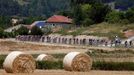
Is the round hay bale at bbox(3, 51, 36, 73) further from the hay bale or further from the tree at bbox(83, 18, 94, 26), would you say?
the tree at bbox(83, 18, 94, 26)

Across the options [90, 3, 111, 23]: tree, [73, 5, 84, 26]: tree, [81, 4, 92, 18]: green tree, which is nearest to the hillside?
[90, 3, 111, 23]: tree

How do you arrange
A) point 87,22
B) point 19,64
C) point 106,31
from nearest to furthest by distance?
point 19,64
point 106,31
point 87,22

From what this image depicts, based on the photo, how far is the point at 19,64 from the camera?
2761 centimetres

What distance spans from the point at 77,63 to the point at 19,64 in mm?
3635

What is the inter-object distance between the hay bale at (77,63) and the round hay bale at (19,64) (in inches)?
95.1

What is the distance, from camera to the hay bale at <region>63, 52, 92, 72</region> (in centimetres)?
2939

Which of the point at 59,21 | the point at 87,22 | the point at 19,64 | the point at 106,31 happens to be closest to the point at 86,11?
the point at 87,22

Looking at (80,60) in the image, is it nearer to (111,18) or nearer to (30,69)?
(30,69)

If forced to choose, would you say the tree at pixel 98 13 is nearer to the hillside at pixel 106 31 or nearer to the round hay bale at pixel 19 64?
the hillside at pixel 106 31

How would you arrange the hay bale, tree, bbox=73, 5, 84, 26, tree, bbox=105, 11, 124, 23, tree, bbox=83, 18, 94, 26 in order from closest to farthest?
the hay bale
tree, bbox=105, 11, 124, 23
tree, bbox=83, 18, 94, 26
tree, bbox=73, 5, 84, 26

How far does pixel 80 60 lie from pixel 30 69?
3.67 m

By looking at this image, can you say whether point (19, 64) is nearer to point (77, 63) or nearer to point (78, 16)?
point (77, 63)

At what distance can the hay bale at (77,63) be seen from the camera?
2939 cm

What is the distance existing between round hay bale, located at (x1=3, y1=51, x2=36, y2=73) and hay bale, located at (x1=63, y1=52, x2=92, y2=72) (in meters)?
2.42
